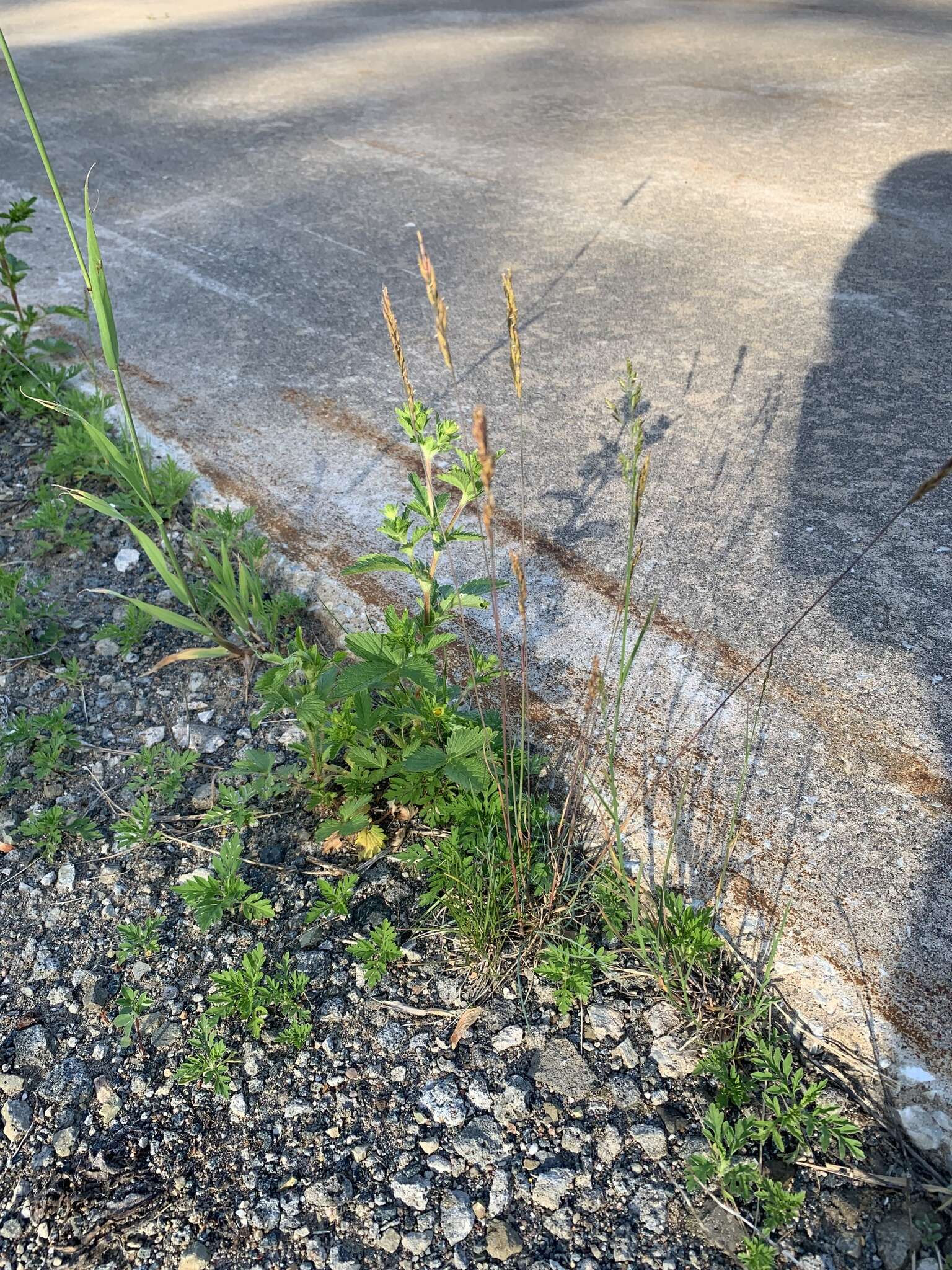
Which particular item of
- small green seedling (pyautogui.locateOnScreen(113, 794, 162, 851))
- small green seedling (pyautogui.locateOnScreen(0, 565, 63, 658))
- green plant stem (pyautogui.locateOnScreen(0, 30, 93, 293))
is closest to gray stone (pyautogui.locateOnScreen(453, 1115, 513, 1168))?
small green seedling (pyautogui.locateOnScreen(113, 794, 162, 851))

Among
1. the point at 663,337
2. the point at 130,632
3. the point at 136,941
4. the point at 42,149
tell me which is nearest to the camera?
the point at 136,941

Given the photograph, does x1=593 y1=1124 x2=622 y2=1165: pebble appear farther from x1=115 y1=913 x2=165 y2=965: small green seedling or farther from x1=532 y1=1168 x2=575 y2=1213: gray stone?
x1=115 y1=913 x2=165 y2=965: small green seedling

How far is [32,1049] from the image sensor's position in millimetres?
1715

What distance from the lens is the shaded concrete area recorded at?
1907 millimetres

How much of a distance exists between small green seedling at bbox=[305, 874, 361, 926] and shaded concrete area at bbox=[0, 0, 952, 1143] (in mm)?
543

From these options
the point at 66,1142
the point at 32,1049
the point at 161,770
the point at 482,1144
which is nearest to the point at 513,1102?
the point at 482,1144

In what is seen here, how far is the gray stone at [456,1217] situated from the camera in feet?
4.75

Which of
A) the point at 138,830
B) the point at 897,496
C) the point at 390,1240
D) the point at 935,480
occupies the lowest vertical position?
the point at 390,1240

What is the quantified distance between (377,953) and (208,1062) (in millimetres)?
333

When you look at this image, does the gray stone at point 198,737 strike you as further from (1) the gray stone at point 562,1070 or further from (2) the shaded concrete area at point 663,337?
(1) the gray stone at point 562,1070

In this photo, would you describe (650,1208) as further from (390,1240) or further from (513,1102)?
(390,1240)

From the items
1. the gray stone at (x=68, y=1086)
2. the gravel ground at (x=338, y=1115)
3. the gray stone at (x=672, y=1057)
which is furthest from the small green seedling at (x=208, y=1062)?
the gray stone at (x=672, y=1057)

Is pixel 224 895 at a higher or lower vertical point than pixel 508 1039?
higher

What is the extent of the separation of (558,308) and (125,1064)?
2.81m
